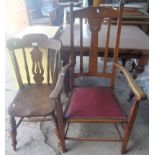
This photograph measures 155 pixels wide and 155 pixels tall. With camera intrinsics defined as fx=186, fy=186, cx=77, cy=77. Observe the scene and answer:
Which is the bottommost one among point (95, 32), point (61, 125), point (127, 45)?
point (61, 125)

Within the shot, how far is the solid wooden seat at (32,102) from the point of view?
1.43 meters

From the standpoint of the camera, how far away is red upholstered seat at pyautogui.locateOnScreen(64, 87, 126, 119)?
1.40 m

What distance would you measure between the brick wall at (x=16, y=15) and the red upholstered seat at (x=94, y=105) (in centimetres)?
170

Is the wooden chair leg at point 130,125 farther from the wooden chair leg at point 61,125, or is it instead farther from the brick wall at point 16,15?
the brick wall at point 16,15

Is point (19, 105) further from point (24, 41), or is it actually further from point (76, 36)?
point (76, 36)

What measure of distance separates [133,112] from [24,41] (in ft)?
3.46

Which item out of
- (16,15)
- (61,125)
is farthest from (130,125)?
(16,15)

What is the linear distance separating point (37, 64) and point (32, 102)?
1.15 ft

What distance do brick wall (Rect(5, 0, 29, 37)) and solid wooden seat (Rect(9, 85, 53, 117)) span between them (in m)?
1.39

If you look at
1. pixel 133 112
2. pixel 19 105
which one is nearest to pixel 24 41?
pixel 19 105

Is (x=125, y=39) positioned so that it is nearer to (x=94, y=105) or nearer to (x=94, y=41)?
(x=94, y=41)

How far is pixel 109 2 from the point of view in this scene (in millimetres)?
3719

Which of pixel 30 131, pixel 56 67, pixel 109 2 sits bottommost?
pixel 30 131

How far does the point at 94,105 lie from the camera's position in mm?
1485
